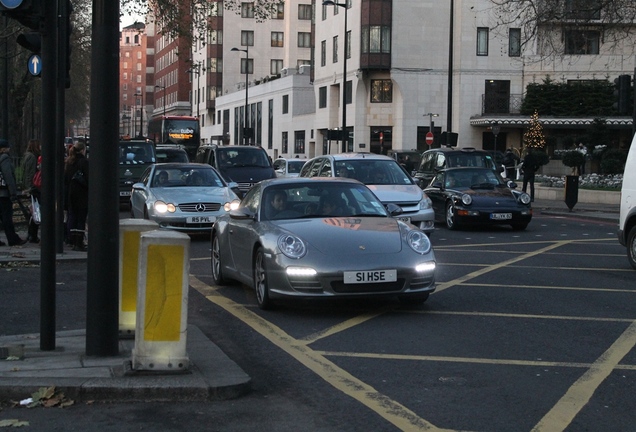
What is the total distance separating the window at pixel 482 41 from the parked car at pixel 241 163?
114 ft

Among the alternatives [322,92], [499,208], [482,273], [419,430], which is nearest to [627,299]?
[482,273]

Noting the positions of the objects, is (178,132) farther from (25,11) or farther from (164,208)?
(25,11)

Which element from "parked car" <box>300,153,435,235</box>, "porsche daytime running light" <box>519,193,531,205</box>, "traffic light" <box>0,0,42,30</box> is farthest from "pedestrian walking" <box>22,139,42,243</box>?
"porsche daytime running light" <box>519,193,531,205</box>

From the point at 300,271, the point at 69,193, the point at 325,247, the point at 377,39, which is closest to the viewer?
the point at 300,271

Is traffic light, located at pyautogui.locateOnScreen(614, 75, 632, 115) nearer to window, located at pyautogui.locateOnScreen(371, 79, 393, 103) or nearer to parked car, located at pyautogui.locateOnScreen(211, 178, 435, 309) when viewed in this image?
parked car, located at pyautogui.locateOnScreen(211, 178, 435, 309)

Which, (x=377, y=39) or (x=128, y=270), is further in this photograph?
(x=377, y=39)

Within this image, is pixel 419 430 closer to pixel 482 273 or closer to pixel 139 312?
pixel 139 312

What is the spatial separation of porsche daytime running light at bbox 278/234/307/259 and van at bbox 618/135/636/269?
20.2 feet

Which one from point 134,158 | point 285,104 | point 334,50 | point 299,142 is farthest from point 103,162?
point 285,104

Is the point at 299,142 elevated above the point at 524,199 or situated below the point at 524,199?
above

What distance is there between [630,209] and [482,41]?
48.1 meters

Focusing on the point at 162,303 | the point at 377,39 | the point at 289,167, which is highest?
the point at 377,39

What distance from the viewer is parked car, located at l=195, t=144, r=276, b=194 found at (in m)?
27.4

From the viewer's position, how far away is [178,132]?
2366 inches
